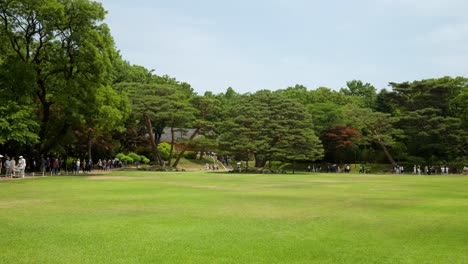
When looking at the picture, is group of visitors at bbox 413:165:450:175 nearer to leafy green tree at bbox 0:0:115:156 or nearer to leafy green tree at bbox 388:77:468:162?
leafy green tree at bbox 388:77:468:162

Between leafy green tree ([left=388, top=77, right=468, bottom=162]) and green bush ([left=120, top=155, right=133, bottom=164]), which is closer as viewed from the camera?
green bush ([left=120, top=155, right=133, bottom=164])

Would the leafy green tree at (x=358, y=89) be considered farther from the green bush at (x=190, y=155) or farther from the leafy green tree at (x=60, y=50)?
the leafy green tree at (x=60, y=50)

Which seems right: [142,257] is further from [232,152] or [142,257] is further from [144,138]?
[144,138]

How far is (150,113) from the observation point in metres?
46.3

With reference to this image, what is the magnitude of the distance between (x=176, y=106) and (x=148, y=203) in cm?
3534

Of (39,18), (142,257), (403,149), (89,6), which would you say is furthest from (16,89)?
(403,149)

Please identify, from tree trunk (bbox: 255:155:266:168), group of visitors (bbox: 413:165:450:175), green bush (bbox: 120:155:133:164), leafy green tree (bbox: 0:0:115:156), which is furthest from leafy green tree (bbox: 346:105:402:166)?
leafy green tree (bbox: 0:0:115:156)

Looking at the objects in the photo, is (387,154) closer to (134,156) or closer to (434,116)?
(434,116)

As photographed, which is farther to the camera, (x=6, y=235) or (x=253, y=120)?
(x=253, y=120)

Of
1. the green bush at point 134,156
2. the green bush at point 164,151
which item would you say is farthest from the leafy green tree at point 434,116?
Answer: the green bush at point 134,156

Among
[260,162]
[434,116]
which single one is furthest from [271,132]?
[434,116]

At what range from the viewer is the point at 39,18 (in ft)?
98.1

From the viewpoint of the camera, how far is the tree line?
30125mm

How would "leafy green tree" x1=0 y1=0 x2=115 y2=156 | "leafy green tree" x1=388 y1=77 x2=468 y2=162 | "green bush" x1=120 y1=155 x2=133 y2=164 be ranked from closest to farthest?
1. "leafy green tree" x1=0 y1=0 x2=115 y2=156
2. "green bush" x1=120 y1=155 x2=133 y2=164
3. "leafy green tree" x1=388 y1=77 x2=468 y2=162
